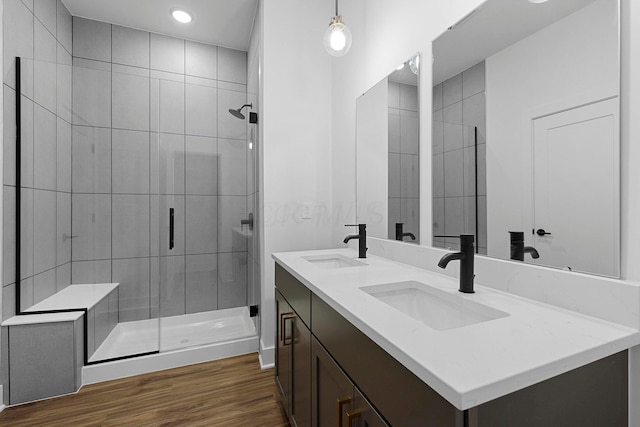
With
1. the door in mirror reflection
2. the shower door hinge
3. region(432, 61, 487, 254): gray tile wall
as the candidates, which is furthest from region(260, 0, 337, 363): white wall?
the door in mirror reflection

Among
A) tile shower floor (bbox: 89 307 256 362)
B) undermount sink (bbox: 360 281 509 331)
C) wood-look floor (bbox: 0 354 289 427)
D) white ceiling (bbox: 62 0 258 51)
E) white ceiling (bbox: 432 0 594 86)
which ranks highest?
white ceiling (bbox: 62 0 258 51)

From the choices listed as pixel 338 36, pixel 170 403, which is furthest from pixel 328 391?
pixel 338 36

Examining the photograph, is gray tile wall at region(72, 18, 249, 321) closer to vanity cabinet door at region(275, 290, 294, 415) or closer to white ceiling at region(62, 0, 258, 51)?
white ceiling at region(62, 0, 258, 51)

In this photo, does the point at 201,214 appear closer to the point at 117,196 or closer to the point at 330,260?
the point at 117,196

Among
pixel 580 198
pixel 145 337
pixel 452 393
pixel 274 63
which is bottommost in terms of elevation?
pixel 145 337

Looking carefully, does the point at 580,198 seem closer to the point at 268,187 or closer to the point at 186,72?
the point at 268,187

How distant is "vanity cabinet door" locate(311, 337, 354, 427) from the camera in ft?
2.73

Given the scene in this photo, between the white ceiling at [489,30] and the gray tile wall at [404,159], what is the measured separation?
211 mm

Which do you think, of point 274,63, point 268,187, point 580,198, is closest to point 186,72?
point 274,63

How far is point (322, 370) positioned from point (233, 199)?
1935 mm

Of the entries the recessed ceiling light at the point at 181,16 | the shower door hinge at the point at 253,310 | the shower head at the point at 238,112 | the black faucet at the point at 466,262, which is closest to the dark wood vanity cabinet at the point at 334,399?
the black faucet at the point at 466,262

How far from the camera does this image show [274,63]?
2.20 meters

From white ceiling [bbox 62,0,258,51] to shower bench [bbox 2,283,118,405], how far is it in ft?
7.53

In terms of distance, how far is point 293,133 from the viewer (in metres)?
2.27
